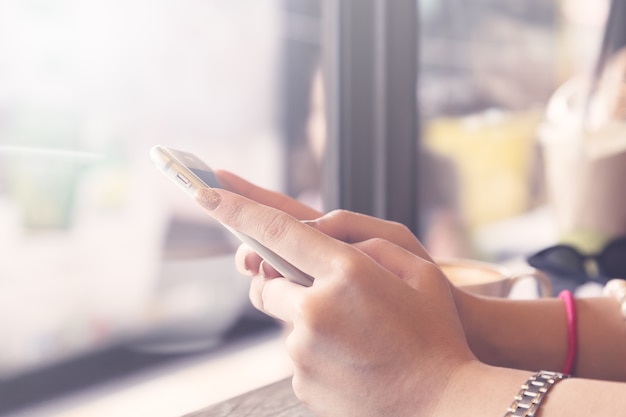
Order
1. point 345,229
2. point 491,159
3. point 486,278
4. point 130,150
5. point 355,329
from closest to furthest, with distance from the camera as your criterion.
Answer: point 355,329, point 345,229, point 486,278, point 130,150, point 491,159

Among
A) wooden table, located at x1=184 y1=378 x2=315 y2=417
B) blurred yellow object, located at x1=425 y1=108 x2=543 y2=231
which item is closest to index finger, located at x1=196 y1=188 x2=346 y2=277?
wooden table, located at x1=184 y1=378 x2=315 y2=417

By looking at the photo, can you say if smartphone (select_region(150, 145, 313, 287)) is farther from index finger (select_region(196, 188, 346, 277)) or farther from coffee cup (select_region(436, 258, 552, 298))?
coffee cup (select_region(436, 258, 552, 298))

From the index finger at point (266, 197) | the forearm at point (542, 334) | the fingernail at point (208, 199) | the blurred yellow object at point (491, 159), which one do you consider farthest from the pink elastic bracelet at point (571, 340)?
the blurred yellow object at point (491, 159)

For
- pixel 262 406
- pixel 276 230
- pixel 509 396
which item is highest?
pixel 276 230

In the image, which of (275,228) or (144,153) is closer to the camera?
(275,228)

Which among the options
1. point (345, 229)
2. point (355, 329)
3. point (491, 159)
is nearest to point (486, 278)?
point (345, 229)

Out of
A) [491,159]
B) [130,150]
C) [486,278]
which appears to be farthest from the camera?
[491,159]

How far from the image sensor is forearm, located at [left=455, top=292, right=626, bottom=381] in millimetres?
607

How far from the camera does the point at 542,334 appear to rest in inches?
24.9

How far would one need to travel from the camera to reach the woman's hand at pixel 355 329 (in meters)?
0.44

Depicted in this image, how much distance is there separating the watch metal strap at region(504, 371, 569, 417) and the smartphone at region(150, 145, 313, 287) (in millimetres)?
163

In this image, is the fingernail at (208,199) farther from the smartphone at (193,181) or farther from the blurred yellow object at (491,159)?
the blurred yellow object at (491,159)

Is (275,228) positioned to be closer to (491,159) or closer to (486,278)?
(486,278)

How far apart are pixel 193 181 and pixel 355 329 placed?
0.17 meters
